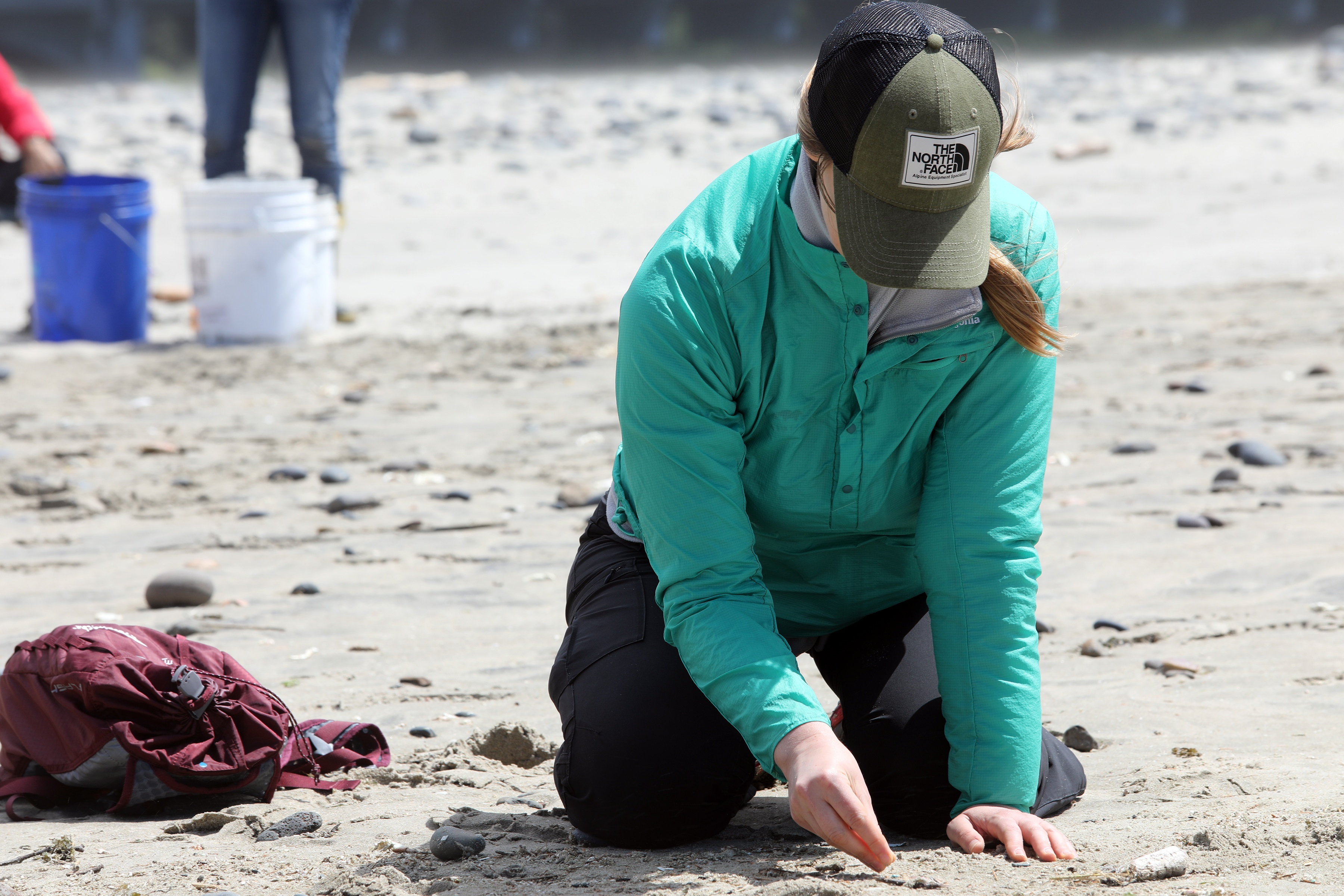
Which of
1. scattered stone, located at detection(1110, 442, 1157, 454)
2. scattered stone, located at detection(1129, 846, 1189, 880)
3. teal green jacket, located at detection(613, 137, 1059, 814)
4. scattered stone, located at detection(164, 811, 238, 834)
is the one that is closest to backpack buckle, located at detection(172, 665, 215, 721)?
scattered stone, located at detection(164, 811, 238, 834)

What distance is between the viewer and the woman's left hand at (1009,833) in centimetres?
194

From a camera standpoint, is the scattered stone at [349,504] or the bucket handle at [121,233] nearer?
the scattered stone at [349,504]

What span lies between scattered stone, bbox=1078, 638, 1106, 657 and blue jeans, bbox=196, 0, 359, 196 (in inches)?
169

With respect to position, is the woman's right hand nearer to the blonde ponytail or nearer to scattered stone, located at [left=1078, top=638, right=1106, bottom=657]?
the blonde ponytail

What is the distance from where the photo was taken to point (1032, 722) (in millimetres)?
2016

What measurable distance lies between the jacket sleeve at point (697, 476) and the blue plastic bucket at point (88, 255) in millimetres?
4359

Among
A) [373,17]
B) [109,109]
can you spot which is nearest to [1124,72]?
[373,17]

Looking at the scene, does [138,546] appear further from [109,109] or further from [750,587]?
[109,109]

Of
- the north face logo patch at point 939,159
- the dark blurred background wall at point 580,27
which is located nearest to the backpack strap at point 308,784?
the north face logo patch at point 939,159

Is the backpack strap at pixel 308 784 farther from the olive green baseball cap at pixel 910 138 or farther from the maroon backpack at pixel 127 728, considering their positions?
the olive green baseball cap at pixel 910 138

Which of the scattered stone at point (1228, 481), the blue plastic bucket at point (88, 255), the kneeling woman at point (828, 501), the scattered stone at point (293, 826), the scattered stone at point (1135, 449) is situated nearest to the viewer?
the kneeling woman at point (828, 501)

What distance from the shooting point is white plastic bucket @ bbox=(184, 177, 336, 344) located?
5672mm

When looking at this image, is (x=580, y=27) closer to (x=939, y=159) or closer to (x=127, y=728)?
(x=127, y=728)

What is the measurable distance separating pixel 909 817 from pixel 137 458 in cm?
318
